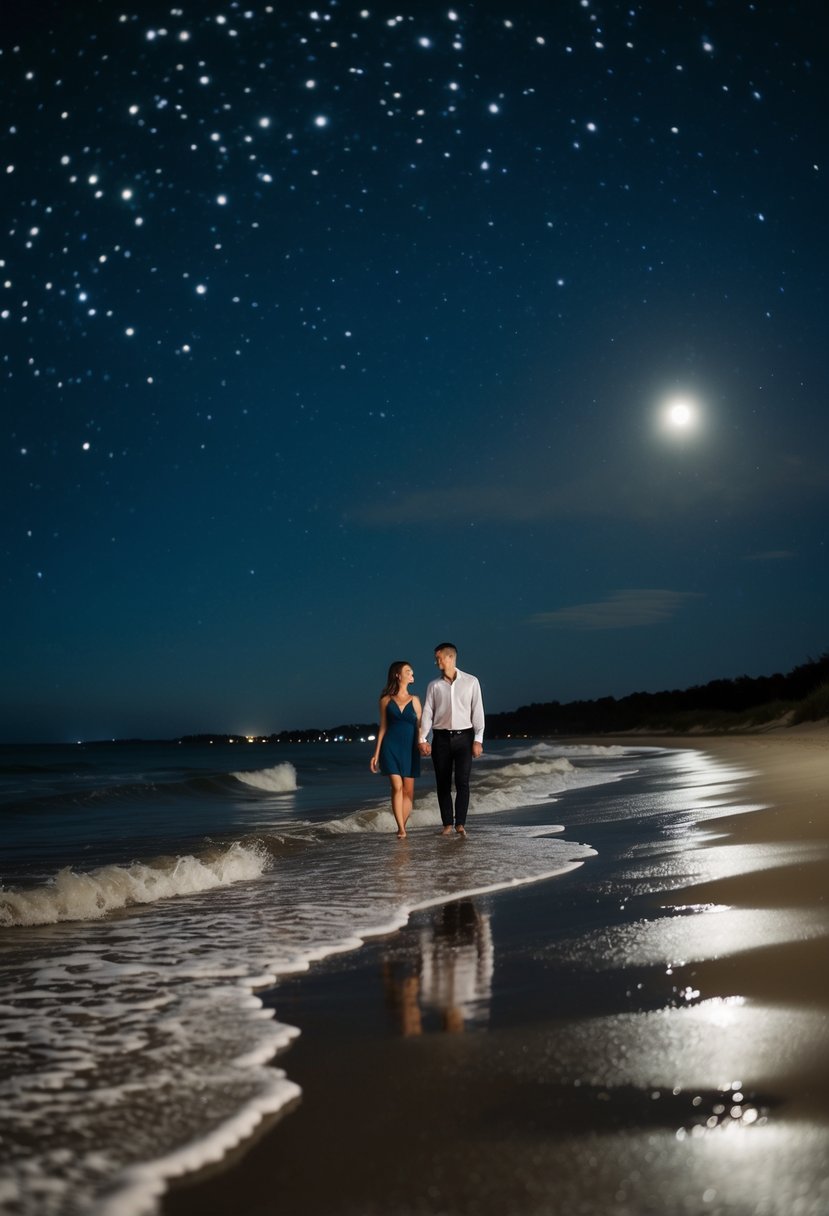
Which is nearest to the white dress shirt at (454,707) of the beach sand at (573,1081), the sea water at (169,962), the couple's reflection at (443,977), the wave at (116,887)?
the sea water at (169,962)

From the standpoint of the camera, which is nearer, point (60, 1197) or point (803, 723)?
point (60, 1197)

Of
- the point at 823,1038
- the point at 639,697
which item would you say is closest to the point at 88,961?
the point at 823,1038

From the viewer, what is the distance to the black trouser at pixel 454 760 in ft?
33.8

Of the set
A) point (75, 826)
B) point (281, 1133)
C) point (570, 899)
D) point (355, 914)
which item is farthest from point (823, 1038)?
point (75, 826)

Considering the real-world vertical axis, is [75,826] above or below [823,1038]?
below

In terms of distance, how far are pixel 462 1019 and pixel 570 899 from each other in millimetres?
2439

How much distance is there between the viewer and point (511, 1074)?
8.38 feet

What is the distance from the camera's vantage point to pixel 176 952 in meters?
4.72

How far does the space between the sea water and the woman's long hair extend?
152 centimetres

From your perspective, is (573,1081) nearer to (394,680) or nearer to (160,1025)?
(160,1025)

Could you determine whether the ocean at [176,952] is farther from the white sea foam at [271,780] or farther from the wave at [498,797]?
the white sea foam at [271,780]

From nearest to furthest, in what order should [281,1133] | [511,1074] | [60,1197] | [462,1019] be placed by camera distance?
[60,1197], [281,1133], [511,1074], [462,1019]

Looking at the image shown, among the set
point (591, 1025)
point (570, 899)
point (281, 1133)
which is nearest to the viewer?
point (281, 1133)

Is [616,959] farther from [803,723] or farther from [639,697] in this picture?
[639,697]
